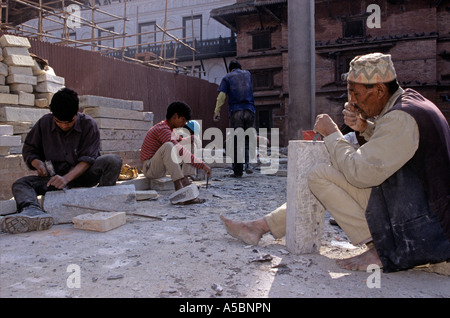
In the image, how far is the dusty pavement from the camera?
1.93m

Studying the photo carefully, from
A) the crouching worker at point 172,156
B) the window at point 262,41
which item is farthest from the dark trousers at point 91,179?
the window at point 262,41

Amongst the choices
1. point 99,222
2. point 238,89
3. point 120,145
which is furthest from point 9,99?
point 238,89

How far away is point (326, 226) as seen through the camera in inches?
136

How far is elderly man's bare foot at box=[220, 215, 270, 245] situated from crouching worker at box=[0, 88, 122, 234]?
1752mm

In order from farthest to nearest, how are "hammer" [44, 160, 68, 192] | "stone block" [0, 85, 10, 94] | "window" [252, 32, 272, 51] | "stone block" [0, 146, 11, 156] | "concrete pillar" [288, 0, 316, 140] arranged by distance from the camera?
"window" [252, 32, 272, 51] → "concrete pillar" [288, 0, 316, 140] → "stone block" [0, 85, 10, 94] → "stone block" [0, 146, 11, 156] → "hammer" [44, 160, 68, 192]

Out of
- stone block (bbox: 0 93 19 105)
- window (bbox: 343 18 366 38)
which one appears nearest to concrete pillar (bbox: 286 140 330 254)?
stone block (bbox: 0 93 19 105)

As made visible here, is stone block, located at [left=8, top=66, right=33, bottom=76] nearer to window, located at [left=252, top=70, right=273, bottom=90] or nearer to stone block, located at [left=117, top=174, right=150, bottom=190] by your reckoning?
stone block, located at [left=117, top=174, right=150, bottom=190]

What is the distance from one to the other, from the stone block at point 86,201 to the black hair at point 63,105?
740mm

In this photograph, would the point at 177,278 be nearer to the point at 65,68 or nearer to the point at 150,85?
the point at 65,68

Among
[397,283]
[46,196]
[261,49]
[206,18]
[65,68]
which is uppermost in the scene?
[206,18]

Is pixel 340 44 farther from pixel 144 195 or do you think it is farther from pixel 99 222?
pixel 99 222

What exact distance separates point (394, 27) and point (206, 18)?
41.4 ft

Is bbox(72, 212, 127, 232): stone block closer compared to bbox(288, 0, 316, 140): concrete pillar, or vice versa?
bbox(72, 212, 127, 232): stone block

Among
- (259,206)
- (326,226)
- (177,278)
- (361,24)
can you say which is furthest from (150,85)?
(361,24)
